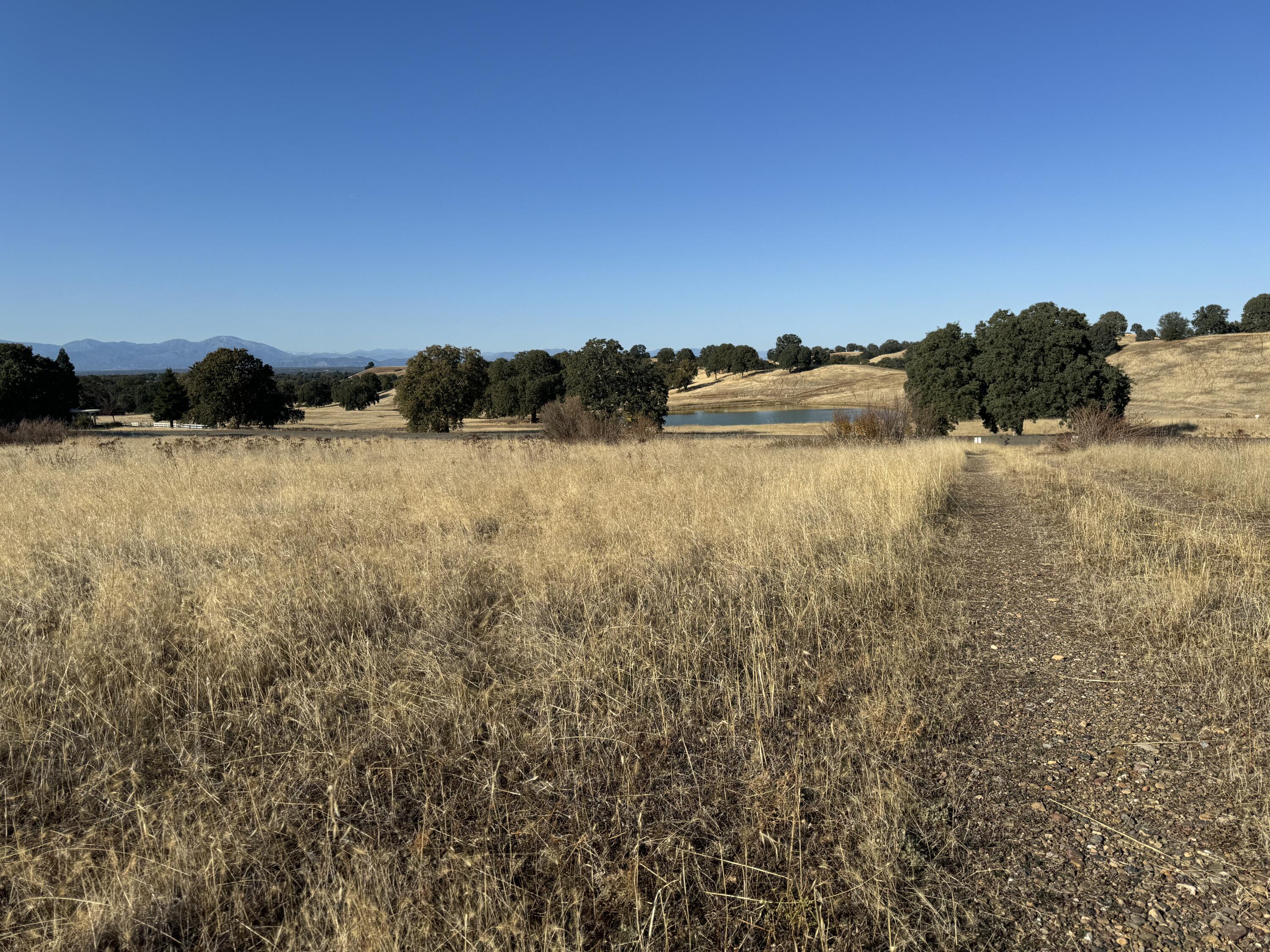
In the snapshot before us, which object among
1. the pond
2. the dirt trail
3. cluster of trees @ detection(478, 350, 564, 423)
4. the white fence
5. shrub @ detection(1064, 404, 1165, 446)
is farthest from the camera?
cluster of trees @ detection(478, 350, 564, 423)

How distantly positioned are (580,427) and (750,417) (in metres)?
63.0

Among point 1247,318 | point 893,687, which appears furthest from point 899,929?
point 1247,318

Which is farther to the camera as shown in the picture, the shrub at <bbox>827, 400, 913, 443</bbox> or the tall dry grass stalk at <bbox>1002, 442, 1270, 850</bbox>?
the shrub at <bbox>827, 400, 913, 443</bbox>

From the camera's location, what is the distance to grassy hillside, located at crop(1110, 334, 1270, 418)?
186ft

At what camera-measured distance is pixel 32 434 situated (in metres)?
25.2

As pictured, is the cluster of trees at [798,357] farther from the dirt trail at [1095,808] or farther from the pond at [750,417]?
the dirt trail at [1095,808]

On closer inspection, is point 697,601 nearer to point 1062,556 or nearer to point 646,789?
point 646,789

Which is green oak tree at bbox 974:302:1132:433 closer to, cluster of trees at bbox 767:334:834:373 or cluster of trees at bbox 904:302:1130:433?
cluster of trees at bbox 904:302:1130:433

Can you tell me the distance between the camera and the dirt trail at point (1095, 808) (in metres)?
2.15

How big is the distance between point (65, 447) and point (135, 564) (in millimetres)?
17614

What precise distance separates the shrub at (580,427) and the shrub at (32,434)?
16.4m

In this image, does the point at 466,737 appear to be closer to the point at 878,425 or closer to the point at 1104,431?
the point at 878,425

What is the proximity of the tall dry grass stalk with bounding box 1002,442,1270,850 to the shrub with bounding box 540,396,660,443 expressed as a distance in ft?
45.4

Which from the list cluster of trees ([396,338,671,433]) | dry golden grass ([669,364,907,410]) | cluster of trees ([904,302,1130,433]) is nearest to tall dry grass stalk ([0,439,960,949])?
cluster of trees ([396,338,671,433])
